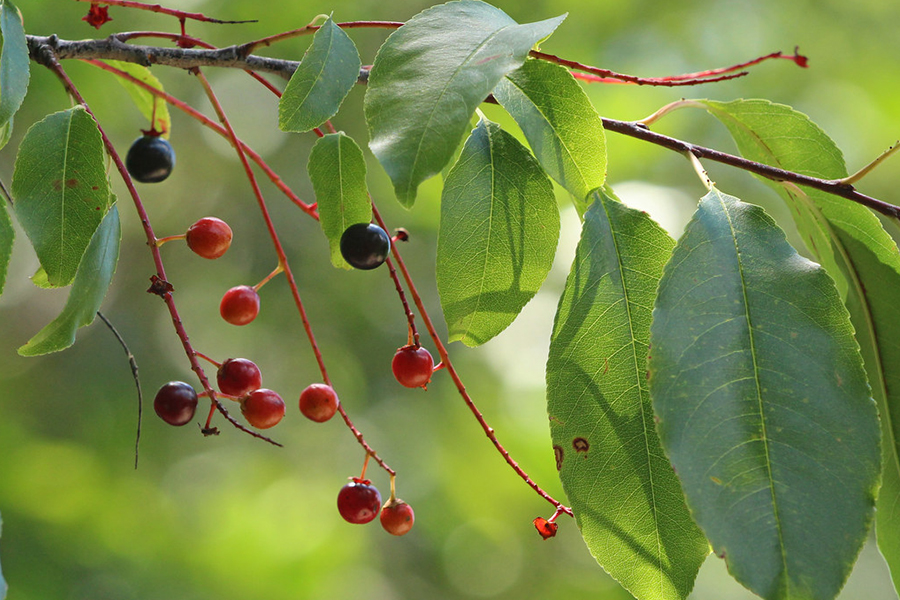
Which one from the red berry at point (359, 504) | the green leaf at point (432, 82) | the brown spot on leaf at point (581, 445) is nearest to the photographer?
the green leaf at point (432, 82)

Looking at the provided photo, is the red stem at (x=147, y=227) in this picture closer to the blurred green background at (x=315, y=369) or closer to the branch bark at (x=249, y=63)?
the branch bark at (x=249, y=63)

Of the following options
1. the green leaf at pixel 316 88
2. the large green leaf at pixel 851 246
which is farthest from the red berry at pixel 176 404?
the large green leaf at pixel 851 246

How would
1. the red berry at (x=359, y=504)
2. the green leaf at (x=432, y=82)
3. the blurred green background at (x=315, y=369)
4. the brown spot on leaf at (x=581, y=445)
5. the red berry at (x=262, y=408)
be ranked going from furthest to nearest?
the blurred green background at (x=315, y=369) < the red berry at (x=359, y=504) < the red berry at (x=262, y=408) < the brown spot on leaf at (x=581, y=445) < the green leaf at (x=432, y=82)

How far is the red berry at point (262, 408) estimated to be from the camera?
645 millimetres

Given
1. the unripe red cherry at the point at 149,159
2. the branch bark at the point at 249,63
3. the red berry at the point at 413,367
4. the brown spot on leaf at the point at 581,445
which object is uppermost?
the branch bark at the point at 249,63

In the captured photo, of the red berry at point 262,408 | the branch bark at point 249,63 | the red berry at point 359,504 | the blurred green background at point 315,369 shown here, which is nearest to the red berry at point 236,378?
the red berry at point 262,408

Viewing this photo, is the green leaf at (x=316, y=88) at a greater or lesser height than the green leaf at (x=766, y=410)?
greater

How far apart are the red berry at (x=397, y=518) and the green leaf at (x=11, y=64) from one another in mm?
462

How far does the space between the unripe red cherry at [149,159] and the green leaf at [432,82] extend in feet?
1.38

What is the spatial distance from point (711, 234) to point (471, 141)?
7.0 inches

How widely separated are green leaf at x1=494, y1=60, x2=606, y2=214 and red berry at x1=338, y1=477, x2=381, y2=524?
0.37 m

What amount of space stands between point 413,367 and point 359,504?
0.51ft

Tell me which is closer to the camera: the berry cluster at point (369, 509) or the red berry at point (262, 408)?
A: the red berry at point (262, 408)

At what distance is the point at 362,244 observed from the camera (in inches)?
22.3
